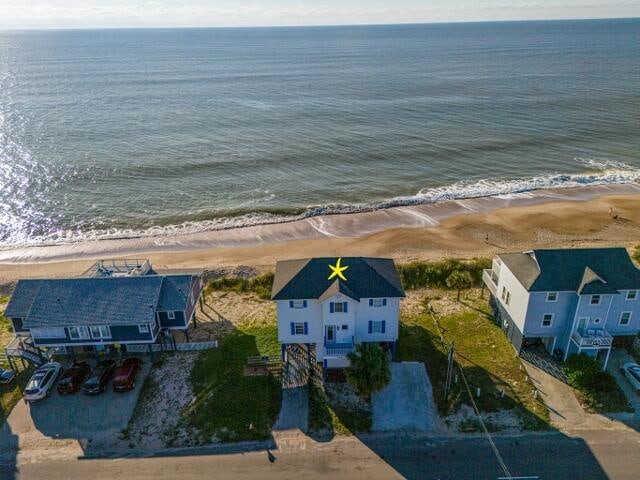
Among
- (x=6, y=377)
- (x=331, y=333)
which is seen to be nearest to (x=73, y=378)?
(x=6, y=377)

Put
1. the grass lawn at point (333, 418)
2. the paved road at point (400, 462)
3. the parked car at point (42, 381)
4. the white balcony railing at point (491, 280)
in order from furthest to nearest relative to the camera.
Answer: the white balcony railing at point (491, 280) → the parked car at point (42, 381) → the grass lawn at point (333, 418) → the paved road at point (400, 462)

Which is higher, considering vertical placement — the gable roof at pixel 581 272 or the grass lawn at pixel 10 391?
the gable roof at pixel 581 272

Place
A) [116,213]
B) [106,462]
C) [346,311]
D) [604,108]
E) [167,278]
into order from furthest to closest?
[604,108] → [116,213] → [167,278] → [346,311] → [106,462]

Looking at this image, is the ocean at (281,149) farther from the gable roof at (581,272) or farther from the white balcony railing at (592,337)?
the white balcony railing at (592,337)

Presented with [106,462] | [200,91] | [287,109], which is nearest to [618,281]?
[106,462]

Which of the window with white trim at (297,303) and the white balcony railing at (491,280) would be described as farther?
the white balcony railing at (491,280)

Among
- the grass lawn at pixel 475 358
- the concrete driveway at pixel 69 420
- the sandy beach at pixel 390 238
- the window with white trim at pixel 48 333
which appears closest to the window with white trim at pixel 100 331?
the window with white trim at pixel 48 333

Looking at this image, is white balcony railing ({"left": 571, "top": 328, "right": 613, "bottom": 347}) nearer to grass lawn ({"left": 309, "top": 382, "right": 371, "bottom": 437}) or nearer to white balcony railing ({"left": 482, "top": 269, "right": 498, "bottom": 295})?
white balcony railing ({"left": 482, "top": 269, "right": 498, "bottom": 295})

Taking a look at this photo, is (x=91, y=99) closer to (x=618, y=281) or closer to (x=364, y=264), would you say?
(x=364, y=264)
